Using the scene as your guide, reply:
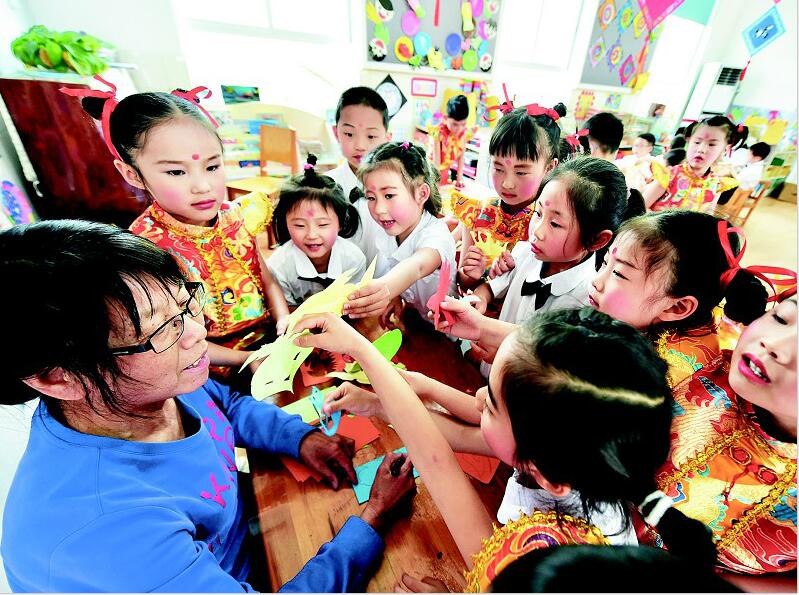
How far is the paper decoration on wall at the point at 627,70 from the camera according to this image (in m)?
5.46

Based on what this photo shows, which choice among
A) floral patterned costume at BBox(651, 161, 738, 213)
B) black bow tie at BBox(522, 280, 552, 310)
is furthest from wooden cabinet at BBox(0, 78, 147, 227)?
floral patterned costume at BBox(651, 161, 738, 213)

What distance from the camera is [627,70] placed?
554 centimetres

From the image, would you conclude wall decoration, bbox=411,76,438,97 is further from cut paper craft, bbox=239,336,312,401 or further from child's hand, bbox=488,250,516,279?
cut paper craft, bbox=239,336,312,401

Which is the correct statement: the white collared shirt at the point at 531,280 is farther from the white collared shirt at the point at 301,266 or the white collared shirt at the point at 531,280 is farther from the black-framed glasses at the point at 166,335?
the black-framed glasses at the point at 166,335

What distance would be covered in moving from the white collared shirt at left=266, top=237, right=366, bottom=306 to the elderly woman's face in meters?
0.82

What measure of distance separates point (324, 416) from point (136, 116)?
1011mm

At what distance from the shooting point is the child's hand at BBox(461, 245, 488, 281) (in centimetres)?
166

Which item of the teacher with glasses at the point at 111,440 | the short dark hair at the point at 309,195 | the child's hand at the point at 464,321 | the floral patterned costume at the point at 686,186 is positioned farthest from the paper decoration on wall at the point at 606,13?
the teacher with glasses at the point at 111,440

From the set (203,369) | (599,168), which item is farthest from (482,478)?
(599,168)

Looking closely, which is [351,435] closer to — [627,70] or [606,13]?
[606,13]

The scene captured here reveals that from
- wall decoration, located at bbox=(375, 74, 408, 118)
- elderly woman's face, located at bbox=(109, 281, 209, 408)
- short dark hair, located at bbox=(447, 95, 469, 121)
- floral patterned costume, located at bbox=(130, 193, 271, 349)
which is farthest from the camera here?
wall decoration, located at bbox=(375, 74, 408, 118)

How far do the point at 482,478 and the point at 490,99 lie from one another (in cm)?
494

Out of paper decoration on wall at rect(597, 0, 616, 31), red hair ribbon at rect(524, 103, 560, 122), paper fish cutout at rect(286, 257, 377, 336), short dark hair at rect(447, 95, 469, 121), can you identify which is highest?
paper decoration on wall at rect(597, 0, 616, 31)

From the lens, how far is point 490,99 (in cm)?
457
